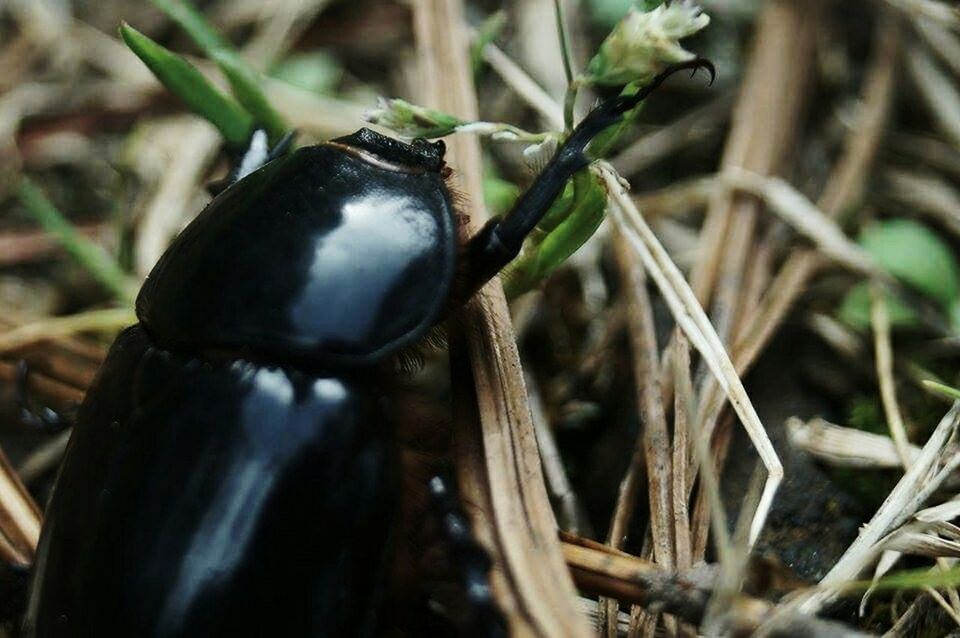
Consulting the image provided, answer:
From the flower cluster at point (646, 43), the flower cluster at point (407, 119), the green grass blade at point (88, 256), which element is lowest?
the green grass blade at point (88, 256)

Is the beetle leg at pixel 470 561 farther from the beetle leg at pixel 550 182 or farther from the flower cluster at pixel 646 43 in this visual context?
the flower cluster at pixel 646 43

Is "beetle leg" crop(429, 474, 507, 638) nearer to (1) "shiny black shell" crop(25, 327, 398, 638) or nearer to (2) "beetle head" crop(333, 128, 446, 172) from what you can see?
(1) "shiny black shell" crop(25, 327, 398, 638)

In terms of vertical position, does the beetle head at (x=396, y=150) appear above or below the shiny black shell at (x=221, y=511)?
above

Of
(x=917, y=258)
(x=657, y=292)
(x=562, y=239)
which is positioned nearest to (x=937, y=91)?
(x=917, y=258)

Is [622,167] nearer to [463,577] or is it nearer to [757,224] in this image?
[757,224]

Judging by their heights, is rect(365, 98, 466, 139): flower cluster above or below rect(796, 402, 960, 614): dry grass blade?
above

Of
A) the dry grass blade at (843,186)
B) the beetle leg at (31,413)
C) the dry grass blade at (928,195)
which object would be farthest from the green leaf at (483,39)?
the beetle leg at (31,413)

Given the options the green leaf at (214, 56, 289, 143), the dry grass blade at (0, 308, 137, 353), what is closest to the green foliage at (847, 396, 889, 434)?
the green leaf at (214, 56, 289, 143)

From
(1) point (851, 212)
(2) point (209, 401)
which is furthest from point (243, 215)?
(1) point (851, 212)
